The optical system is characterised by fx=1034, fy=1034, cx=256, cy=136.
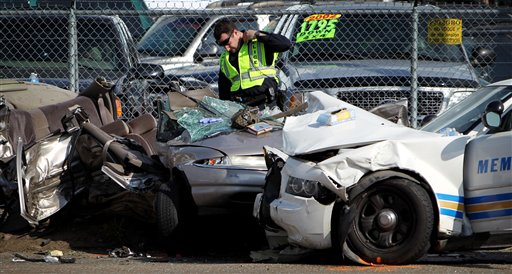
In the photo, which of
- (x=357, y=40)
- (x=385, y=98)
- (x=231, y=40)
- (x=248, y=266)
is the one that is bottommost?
(x=248, y=266)

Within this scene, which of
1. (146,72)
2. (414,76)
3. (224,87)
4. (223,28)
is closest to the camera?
(223,28)

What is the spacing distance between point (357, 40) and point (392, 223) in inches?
216

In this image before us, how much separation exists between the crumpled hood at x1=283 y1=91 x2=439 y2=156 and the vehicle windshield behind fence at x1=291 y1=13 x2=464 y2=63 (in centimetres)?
430

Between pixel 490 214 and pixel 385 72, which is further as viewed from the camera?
pixel 385 72

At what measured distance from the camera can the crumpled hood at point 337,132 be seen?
6.97m

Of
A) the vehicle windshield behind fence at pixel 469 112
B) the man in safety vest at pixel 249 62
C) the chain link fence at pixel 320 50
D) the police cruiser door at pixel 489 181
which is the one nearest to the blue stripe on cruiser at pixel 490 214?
the police cruiser door at pixel 489 181

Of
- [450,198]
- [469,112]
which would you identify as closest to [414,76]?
[469,112]

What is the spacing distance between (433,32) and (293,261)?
4426 millimetres

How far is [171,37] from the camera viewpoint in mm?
13836

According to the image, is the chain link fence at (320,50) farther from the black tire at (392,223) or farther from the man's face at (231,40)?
the black tire at (392,223)

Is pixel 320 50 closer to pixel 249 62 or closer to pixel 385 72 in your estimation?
pixel 385 72

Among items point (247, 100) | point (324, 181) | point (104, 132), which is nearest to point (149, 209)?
point (104, 132)

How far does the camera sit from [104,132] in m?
9.03

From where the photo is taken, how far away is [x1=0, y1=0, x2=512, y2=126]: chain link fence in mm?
11211
